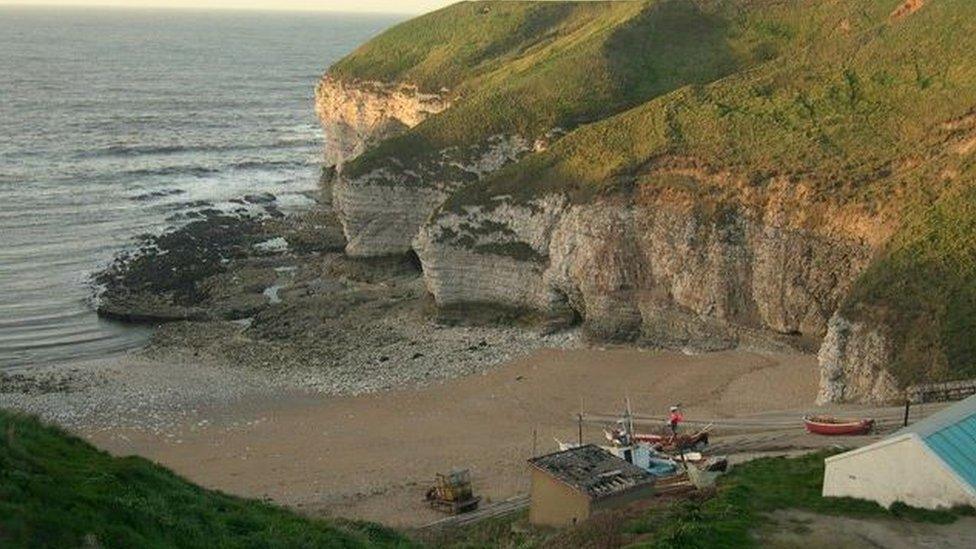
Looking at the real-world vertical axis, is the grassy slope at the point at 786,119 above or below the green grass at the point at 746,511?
above

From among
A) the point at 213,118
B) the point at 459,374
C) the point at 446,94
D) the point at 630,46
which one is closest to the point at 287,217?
the point at 446,94

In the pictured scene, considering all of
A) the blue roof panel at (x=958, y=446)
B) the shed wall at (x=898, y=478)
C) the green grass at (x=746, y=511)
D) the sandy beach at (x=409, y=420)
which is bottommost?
the sandy beach at (x=409, y=420)

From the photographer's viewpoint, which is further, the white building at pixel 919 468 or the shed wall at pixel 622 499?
the shed wall at pixel 622 499

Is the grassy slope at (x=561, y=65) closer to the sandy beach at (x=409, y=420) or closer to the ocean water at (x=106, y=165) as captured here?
Result: the ocean water at (x=106, y=165)

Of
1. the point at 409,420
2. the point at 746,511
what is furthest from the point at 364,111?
the point at 746,511

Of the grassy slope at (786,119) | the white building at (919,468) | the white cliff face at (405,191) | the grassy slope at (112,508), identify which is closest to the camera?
the grassy slope at (112,508)

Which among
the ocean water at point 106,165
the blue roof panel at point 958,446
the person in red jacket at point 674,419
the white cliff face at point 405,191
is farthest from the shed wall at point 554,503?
the white cliff face at point 405,191

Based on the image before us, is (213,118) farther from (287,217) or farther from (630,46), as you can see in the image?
(630,46)
